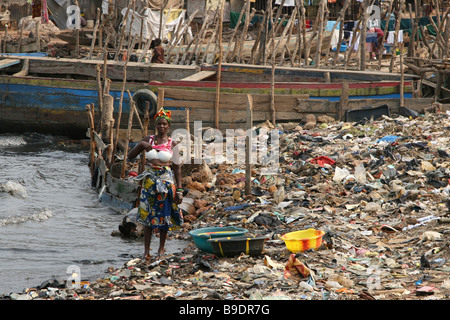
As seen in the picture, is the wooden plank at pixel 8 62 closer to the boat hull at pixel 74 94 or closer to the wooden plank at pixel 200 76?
the boat hull at pixel 74 94

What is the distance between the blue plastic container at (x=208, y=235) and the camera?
5984 millimetres

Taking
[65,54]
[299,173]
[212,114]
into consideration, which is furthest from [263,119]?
[65,54]

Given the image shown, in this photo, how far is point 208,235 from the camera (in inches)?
236

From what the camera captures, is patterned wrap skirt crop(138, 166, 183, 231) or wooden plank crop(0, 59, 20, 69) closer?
patterned wrap skirt crop(138, 166, 183, 231)

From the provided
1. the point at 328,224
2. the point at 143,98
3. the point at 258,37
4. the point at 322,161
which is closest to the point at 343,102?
the point at 322,161

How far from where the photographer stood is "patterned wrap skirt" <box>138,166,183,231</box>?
597 centimetres

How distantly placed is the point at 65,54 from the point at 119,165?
51.0ft

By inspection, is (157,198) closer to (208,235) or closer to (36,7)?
(208,235)

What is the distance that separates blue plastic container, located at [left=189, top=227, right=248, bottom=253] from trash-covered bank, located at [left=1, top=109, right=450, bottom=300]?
0.12m

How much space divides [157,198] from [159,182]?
0.17 meters

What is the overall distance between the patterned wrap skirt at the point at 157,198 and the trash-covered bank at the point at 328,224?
0.43 meters

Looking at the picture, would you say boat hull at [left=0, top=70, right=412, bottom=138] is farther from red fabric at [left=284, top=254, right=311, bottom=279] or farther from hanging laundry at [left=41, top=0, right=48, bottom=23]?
hanging laundry at [left=41, top=0, right=48, bottom=23]

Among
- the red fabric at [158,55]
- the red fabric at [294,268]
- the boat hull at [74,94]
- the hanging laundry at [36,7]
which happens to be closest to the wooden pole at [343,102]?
the boat hull at [74,94]

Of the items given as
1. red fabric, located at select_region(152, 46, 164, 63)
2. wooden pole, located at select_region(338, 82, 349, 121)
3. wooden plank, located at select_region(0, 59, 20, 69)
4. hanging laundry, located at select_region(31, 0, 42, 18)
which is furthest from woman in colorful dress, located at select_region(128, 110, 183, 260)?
hanging laundry, located at select_region(31, 0, 42, 18)
